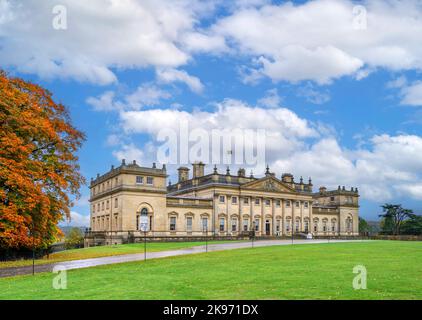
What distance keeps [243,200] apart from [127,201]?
72.6 ft

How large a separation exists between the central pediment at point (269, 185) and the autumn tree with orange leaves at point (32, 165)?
41.0 meters

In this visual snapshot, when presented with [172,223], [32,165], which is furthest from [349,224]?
[32,165]

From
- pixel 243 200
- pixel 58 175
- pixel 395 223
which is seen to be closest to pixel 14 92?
pixel 58 175

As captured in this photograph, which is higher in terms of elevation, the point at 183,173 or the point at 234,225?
the point at 183,173

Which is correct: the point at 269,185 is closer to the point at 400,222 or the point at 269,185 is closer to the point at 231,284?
the point at 400,222

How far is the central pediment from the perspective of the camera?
242ft

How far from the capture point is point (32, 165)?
3105 cm

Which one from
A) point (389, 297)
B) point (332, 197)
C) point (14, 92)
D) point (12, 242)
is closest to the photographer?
point (389, 297)

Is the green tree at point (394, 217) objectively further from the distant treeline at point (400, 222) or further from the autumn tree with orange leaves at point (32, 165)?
the autumn tree with orange leaves at point (32, 165)

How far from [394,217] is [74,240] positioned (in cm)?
6795

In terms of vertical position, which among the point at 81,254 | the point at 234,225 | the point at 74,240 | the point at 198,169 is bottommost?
the point at 74,240

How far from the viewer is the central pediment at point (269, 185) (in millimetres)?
73812

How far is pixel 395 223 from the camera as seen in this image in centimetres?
9900
